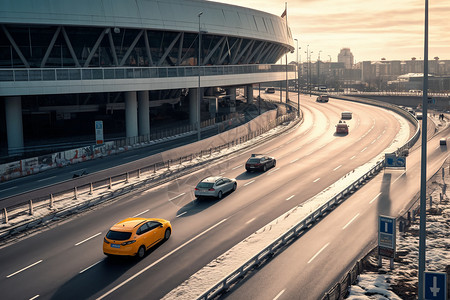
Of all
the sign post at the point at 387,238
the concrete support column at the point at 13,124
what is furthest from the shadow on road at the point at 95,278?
the concrete support column at the point at 13,124

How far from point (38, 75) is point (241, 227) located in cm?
2974

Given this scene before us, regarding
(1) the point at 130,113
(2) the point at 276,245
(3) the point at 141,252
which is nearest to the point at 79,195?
(3) the point at 141,252

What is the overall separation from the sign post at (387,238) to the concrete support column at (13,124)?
38.6 metres

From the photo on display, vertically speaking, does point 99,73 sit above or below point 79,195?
above

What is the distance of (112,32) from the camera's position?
55.0m

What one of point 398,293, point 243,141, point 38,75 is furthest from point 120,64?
point 398,293

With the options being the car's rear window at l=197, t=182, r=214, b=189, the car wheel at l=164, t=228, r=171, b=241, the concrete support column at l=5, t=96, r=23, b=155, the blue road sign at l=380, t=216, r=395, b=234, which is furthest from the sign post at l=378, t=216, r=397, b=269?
the concrete support column at l=5, t=96, r=23, b=155

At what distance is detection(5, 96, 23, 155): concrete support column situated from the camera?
4809 centimetres

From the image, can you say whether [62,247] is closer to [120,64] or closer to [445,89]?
A: [120,64]

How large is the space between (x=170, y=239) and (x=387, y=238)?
400 inches

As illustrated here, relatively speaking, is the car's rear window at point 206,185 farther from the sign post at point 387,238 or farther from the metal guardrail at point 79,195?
the sign post at point 387,238

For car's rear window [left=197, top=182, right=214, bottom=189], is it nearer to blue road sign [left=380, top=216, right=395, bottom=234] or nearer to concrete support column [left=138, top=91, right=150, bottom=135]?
blue road sign [left=380, top=216, right=395, bottom=234]

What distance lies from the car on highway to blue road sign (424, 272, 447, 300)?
1219 centimetres

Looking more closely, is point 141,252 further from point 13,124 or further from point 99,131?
point 13,124
